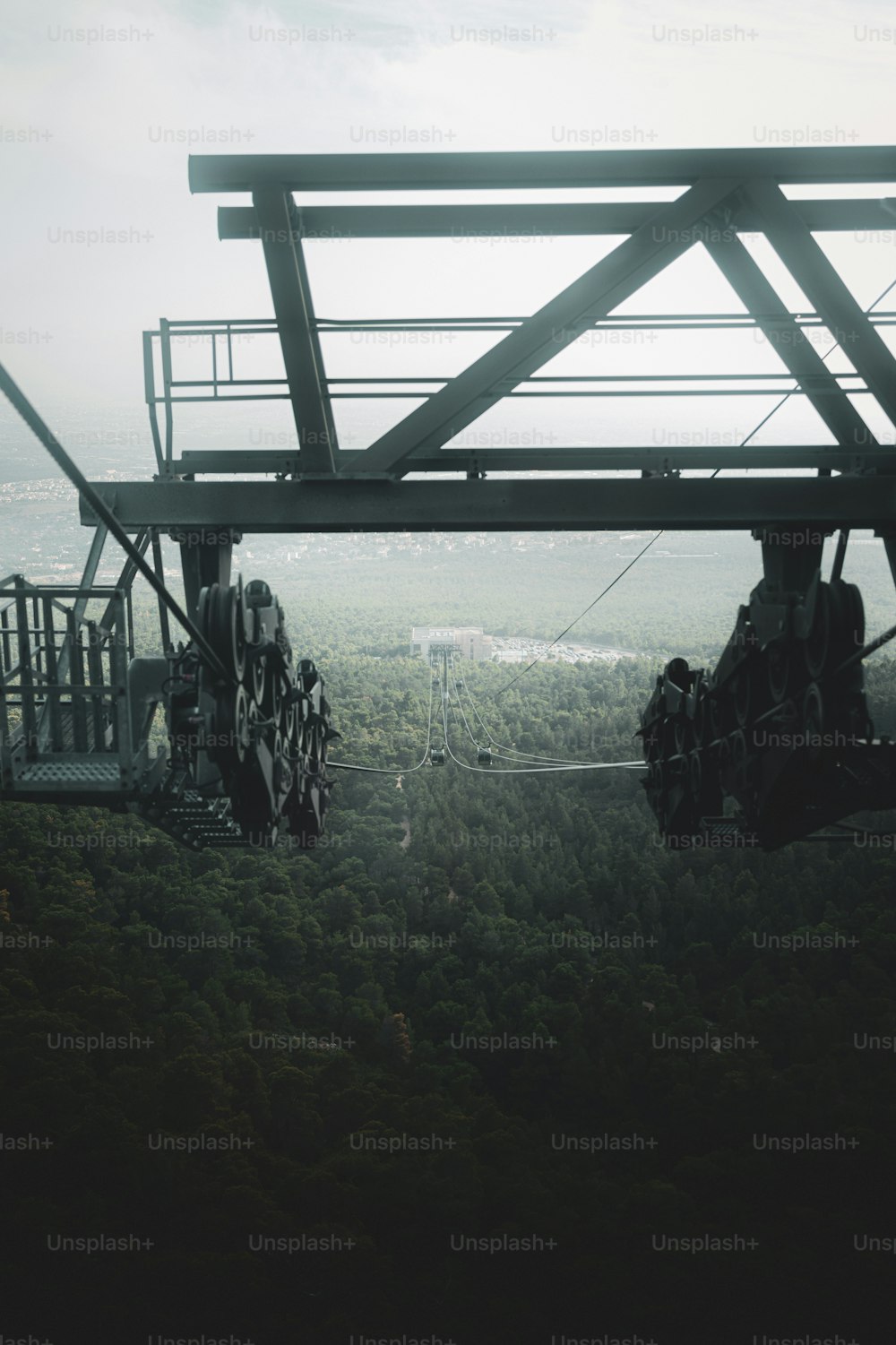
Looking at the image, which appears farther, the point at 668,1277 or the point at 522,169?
the point at 668,1277

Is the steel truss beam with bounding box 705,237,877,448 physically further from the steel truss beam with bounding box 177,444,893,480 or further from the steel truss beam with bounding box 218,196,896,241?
the steel truss beam with bounding box 218,196,896,241

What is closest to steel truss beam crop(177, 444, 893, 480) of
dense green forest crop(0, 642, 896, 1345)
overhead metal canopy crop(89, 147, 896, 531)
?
overhead metal canopy crop(89, 147, 896, 531)

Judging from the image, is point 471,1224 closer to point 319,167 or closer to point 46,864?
point 46,864

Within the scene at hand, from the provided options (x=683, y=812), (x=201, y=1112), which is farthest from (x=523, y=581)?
(x=683, y=812)

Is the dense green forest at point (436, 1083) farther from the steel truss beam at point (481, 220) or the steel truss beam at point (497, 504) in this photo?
the steel truss beam at point (481, 220)

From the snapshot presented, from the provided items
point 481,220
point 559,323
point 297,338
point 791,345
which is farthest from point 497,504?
point 791,345

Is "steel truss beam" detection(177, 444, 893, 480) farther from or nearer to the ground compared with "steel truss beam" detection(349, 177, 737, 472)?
nearer to the ground
